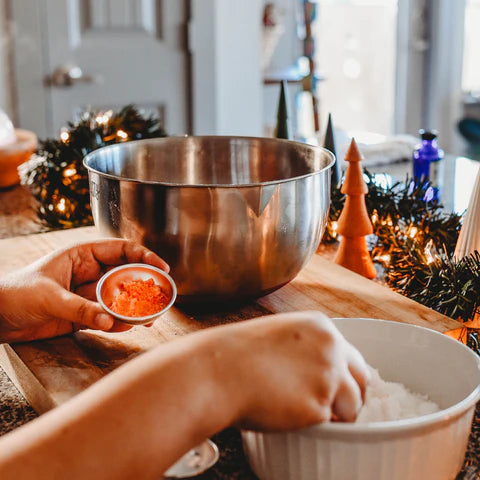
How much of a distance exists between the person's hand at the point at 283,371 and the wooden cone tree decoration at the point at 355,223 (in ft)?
1.67

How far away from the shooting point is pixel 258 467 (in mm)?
584

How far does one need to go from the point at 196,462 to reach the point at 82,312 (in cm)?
24

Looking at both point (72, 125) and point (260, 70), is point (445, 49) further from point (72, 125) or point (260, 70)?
point (72, 125)

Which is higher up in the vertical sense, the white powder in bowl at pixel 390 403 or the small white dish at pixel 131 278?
the small white dish at pixel 131 278

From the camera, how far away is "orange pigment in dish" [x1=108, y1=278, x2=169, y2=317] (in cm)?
75

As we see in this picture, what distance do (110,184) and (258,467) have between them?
1.27ft

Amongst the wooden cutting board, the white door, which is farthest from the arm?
the white door

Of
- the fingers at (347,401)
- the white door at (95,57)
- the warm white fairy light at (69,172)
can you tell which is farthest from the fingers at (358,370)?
the white door at (95,57)

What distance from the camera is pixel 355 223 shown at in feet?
3.40

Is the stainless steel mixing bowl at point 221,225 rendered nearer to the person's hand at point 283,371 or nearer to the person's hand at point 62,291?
the person's hand at point 62,291

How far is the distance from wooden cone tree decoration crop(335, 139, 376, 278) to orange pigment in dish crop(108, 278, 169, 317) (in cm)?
37

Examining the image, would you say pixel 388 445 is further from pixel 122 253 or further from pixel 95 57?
pixel 95 57

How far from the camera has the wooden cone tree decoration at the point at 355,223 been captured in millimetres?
1028

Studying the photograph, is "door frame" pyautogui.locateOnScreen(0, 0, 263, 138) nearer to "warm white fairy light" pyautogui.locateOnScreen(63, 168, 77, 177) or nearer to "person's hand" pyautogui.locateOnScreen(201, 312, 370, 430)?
"warm white fairy light" pyautogui.locateOnScreen(63, 168, 77, 177)
